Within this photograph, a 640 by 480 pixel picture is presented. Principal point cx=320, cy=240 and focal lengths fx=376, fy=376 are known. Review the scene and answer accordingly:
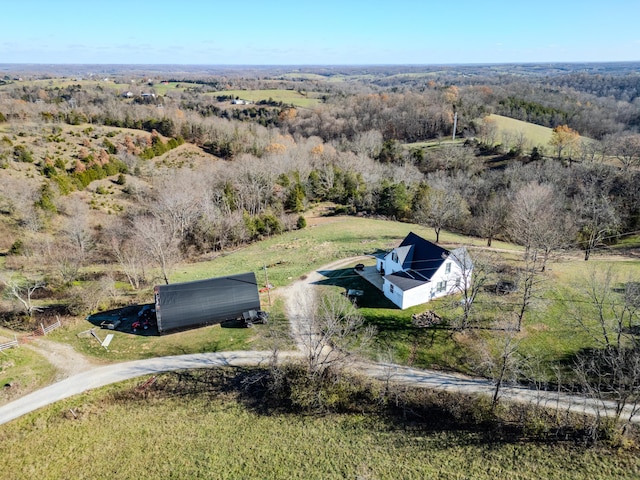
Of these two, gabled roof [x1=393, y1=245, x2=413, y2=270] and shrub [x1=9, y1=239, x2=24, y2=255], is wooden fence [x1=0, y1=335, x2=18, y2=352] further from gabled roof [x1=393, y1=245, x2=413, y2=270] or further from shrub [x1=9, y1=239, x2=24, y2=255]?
gabled roof [x1=393, y1=245, x2=413, y2=270]

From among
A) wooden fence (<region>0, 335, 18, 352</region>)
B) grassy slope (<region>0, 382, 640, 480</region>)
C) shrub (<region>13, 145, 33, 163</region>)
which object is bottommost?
grassy slope (<region>0, 382, 640, 480</region>)

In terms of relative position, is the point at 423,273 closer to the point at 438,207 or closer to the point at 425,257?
the point at 425,257

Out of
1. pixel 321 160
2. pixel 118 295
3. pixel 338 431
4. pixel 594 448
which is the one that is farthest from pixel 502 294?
pixel 321 160

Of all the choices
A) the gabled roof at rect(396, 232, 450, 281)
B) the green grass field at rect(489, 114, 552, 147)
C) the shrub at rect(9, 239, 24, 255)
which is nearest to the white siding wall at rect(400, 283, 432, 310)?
the gabled roof at rect(396, 232, 450, 281)

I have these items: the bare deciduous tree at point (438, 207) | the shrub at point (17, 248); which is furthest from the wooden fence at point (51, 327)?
the bare deciduous tree at point (438, 207)

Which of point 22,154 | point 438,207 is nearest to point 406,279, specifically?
point 438,207

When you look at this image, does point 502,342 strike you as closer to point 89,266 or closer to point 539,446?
point 539,446

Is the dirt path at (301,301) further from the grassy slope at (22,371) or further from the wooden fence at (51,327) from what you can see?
the wooden fence at (51,327)
